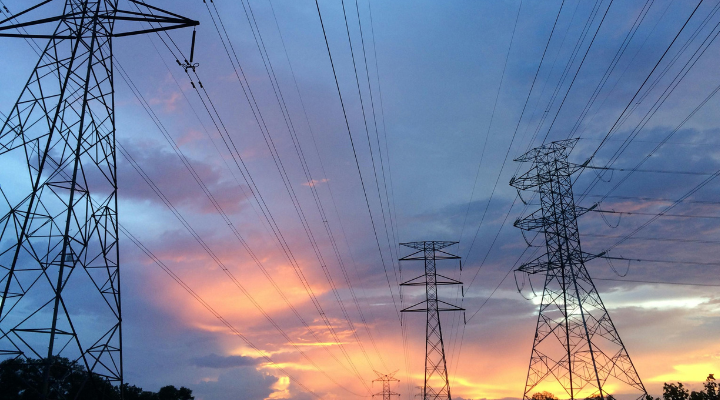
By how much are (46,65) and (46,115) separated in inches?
106

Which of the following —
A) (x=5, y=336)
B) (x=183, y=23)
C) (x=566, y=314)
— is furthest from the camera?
(x=566, y=314)

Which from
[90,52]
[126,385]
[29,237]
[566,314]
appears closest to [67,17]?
[90,52]

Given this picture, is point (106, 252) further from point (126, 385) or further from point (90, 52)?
point (126, 385)

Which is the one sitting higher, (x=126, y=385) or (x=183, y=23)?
(x=183, y=23)

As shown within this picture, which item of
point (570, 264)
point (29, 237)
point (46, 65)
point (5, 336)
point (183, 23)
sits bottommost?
point (5, 336)

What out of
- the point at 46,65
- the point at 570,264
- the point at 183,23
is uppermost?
the point at 183,23

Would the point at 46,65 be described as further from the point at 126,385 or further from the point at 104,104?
the point at 126,385

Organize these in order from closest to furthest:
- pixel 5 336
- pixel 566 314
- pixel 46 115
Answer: pixel 5 336, pixel 46 115, pixel 566 314

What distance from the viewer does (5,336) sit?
19.9 m

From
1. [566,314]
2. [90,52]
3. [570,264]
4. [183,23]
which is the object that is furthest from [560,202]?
[90,52]

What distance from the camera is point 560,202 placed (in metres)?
46.8

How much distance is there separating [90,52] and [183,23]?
4.77 m

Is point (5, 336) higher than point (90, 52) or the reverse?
the reverse

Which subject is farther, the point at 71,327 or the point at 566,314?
the point at 566,314
